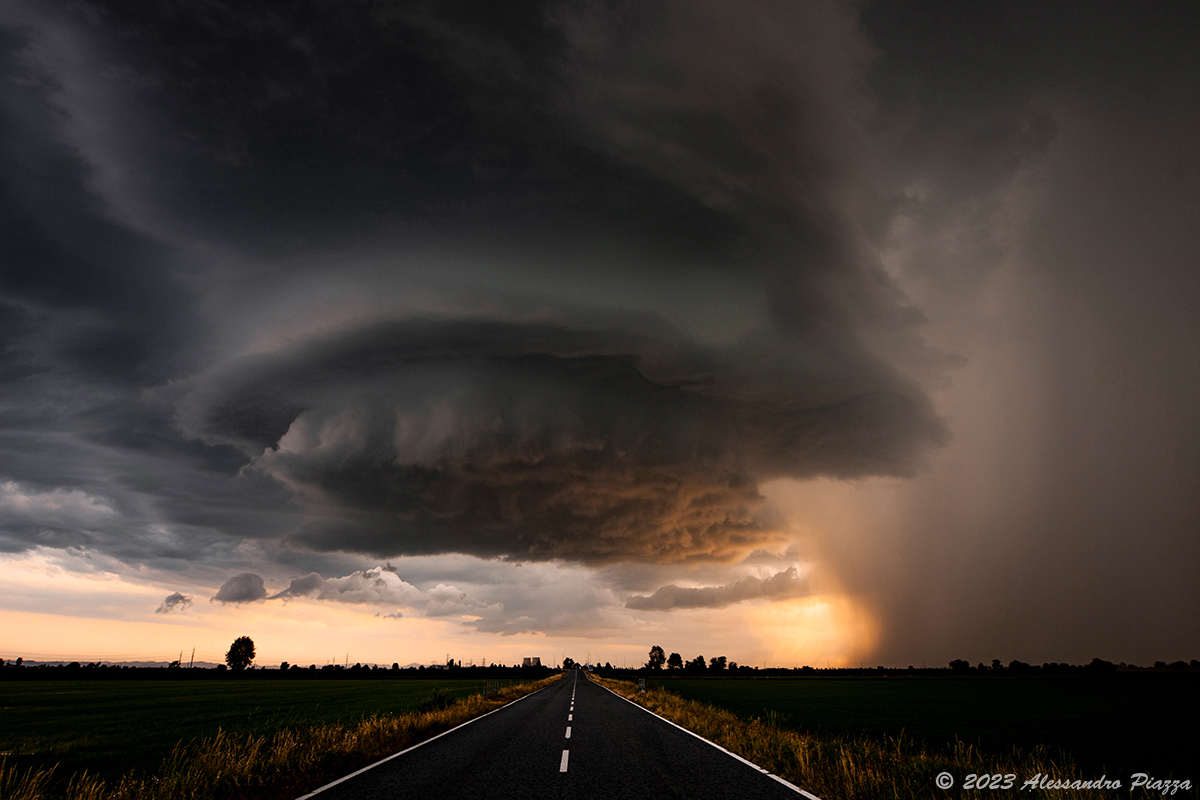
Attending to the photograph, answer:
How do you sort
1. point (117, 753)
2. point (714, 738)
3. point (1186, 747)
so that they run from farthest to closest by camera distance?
point (1186, 747)
point (117, 753)
point (714, 738)

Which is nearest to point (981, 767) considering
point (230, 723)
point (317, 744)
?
point (317, 744)

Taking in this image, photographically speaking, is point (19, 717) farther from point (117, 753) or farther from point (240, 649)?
point (240, 649)

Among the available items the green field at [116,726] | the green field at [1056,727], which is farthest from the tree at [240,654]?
the green field at [1056,727]

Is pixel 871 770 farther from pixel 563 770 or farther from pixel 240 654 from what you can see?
pixel 240 654

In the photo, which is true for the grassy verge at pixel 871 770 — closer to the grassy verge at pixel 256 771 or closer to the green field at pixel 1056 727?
the green field at pixel 1056 727

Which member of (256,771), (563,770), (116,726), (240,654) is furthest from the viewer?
(240,654)

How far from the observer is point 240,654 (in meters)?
186

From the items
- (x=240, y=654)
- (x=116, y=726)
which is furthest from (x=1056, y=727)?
(x=240, y=654)

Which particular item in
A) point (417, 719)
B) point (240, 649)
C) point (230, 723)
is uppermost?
point (417, 719)

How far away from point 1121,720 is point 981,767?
1616 inches

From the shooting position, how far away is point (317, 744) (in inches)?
506

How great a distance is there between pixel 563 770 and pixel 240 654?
218602mm

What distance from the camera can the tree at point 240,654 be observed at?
185 metres

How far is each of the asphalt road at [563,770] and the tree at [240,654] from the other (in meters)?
211
